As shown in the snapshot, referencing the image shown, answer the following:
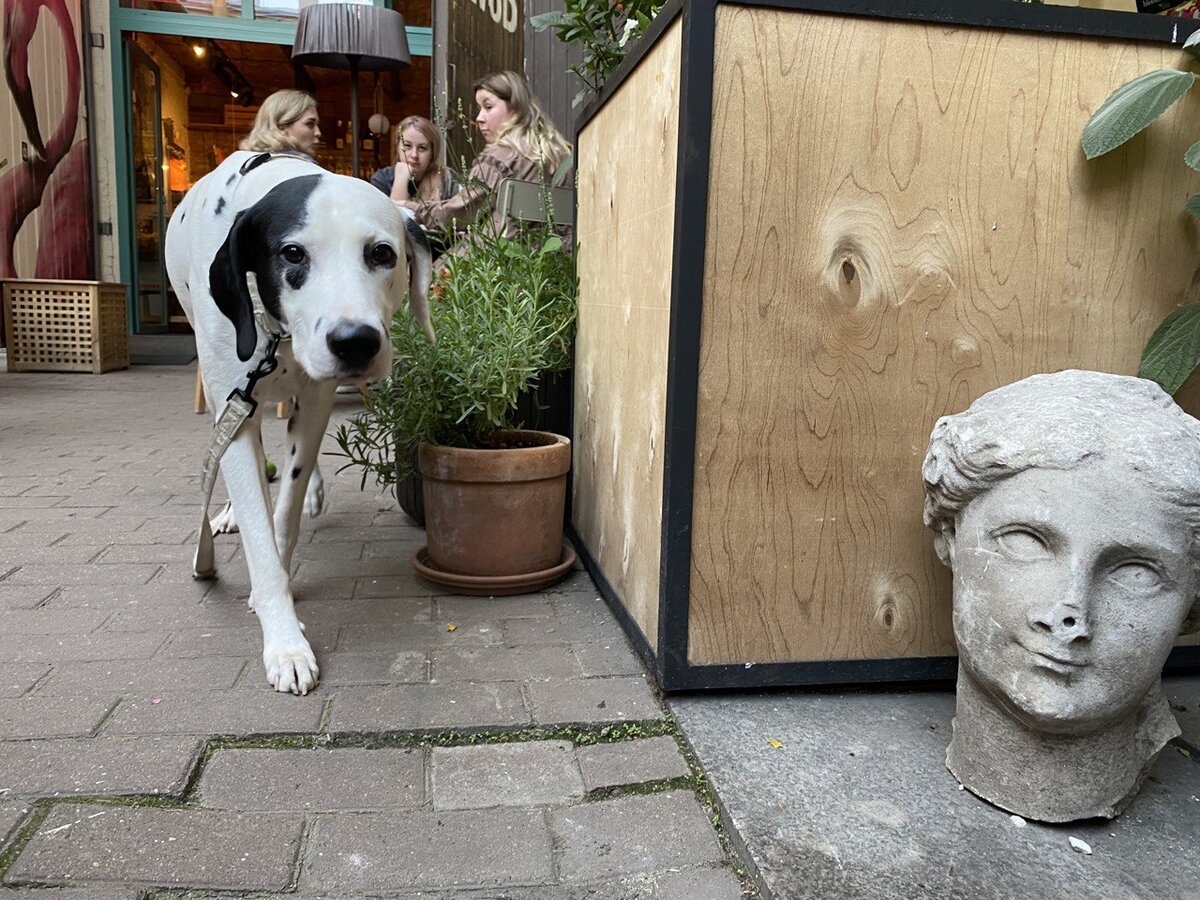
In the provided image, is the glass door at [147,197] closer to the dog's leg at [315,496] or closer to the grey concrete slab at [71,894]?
the dog's leg at [315,496]

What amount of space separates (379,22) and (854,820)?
218 inches

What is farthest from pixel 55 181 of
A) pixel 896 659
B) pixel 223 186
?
pixel 896 659

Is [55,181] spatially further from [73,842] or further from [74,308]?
[73,842]

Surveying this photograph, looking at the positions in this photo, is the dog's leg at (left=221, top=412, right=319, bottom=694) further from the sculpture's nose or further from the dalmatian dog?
Result: the sculpture's nose

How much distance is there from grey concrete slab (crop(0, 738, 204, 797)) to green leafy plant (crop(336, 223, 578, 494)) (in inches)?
44.4

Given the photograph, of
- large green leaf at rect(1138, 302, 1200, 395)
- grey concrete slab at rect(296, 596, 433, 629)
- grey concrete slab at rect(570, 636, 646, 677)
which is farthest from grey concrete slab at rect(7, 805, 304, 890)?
large green leaf at rect(1138, 302, 1200, 395)

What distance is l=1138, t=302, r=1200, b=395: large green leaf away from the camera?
1822mm

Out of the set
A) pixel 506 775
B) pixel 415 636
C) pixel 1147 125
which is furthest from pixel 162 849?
pixel 1147 125

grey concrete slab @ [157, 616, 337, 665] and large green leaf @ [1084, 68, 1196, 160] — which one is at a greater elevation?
large green leaf @ [1084, 68, 1196, 160]

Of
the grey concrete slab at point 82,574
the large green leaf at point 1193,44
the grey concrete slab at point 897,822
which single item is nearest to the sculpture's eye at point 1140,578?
the grey concrete slab at point 897,822

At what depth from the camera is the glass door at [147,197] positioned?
9438 millimetres

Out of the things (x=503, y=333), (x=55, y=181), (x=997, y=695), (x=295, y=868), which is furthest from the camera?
(x=55, y=181)

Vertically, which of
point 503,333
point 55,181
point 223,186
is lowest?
point 503,333

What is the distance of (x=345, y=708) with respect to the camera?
192 cm
